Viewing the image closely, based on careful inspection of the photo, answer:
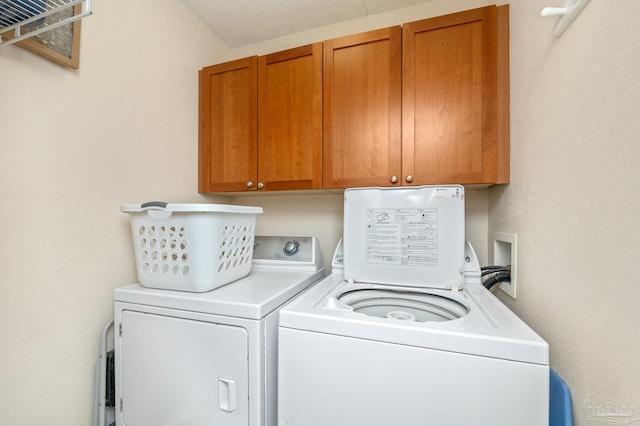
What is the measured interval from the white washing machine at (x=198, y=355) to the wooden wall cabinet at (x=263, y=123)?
2.21 feet

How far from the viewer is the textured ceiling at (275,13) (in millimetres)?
1509

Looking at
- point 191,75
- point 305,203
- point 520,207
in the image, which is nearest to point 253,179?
point 305,203

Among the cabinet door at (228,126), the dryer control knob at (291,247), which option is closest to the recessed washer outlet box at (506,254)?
the dryer control knob at (291,247)

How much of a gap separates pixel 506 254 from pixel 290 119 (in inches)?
52.3

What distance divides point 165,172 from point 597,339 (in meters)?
1.83

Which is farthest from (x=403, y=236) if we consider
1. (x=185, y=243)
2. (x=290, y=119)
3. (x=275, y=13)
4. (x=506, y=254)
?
(x=275, y=13)

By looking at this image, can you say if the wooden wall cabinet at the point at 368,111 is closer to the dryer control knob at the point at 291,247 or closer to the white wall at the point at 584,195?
the white wall at the point at 584,195

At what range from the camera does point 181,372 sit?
0.96 meters

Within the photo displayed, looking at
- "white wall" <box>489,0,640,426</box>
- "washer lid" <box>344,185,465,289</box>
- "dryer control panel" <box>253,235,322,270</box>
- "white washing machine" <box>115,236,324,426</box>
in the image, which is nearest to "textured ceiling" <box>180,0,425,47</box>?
"white wall" <box>489,0,640,426</box>

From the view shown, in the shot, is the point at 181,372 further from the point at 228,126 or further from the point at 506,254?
the point at 506,254

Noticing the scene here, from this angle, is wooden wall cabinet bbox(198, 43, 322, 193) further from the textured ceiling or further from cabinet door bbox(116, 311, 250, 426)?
cabinet door bbox(116, 311, 250, 426)

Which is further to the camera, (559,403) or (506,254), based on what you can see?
(506,254)

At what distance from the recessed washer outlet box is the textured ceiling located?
1.44 meters

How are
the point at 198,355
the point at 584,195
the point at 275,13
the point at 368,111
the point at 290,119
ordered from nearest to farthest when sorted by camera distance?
the point at 584,195 → the point at 198,355 → the point at 368,111 → the point at 290,119 → the point at 275,13
